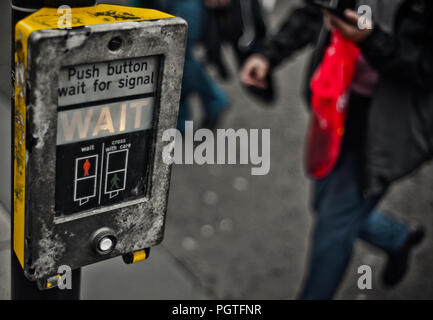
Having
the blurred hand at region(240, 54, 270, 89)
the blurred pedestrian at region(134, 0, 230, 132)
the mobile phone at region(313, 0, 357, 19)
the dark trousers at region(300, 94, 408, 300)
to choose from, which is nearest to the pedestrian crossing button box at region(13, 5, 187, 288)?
the mobile phone at region(313, 0, 357, 19)

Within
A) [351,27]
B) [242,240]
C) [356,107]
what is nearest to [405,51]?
[351,27]

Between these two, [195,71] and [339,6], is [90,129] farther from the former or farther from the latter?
[195,71]

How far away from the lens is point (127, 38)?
4.27 ft

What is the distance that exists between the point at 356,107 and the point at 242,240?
51.9 inches

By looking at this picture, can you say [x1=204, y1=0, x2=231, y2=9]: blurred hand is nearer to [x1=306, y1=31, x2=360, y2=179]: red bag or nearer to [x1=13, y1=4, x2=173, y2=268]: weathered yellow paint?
[x1=306, y1=31, x2=360, y2=179]: red bag

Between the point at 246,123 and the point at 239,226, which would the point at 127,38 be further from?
the point at 246,123

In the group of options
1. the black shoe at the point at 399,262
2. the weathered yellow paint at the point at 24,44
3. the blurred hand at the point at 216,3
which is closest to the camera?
the weathered yellow paint at the point at 24,44

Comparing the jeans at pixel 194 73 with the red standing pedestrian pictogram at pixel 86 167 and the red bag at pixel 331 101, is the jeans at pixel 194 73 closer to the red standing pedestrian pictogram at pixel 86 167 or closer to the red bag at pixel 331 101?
the red bag at pixel 331 101

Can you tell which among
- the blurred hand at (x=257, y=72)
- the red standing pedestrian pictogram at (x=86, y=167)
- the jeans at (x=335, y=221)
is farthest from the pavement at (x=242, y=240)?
the red standing pedestrian pictogram at (x=86, y=167)

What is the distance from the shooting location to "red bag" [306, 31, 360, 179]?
278 cm

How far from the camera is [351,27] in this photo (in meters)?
2.62

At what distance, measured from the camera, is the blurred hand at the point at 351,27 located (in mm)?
2600

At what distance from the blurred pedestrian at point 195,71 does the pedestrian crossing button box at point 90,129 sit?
9.53 feet
